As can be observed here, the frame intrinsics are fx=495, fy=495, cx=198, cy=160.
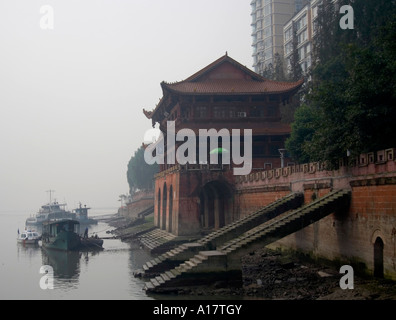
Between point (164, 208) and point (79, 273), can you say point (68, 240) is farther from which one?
Answer: point (79, 273)

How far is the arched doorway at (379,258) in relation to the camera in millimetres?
18047

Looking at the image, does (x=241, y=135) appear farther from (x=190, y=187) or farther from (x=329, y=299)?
(x=329, y=299)

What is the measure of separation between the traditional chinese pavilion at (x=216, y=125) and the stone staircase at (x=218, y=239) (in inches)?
409

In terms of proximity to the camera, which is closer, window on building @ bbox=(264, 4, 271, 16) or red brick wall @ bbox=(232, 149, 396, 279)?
red brick wall @ bbox=(232, 149, 396, 279)

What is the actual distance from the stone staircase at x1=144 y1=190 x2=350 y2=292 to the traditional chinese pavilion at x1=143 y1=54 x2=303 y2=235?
50.2ft

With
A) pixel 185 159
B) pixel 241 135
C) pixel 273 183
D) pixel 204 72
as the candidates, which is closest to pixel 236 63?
pixel 204 72

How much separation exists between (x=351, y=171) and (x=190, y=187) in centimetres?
1775

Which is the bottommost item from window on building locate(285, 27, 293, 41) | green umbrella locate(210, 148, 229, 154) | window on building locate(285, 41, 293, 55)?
green umbrella locate(210, 148, 229, 154)

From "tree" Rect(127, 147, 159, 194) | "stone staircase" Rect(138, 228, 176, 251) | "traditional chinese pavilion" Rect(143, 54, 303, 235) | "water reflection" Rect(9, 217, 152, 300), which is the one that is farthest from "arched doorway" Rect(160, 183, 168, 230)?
"tree" Rect(127, 147, 159, 194)

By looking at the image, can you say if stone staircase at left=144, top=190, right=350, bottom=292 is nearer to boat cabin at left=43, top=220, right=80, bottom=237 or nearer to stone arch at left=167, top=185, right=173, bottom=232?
stone arch at left=167, top=185, right=173, bottom=232

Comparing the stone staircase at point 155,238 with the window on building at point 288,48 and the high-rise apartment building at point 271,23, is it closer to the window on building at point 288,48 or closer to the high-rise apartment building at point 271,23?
the high-rise apartment building at point 271,23

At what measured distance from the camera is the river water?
23234mm

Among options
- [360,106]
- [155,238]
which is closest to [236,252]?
[360,106]

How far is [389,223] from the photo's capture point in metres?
17.5
